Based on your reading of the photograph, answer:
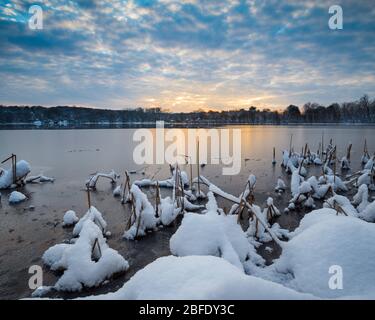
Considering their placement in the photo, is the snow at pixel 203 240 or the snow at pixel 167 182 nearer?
the snow at pixel 203 240

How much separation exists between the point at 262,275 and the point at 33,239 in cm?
708

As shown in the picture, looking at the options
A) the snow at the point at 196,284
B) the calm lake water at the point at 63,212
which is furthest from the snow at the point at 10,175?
the snow at the point at 196,284

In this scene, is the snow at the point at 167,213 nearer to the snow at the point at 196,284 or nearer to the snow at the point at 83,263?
the snow at the point at 83,263

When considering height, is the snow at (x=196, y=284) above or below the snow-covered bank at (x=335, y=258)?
above

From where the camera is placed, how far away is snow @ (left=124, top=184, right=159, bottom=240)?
802cm

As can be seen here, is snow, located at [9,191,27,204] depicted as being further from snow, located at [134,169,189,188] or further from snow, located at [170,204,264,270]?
snow, located at [170,204,264,270]

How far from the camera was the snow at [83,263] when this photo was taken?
5613 mm

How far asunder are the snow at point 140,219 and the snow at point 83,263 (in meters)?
1.41

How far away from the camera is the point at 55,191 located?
13.7 m

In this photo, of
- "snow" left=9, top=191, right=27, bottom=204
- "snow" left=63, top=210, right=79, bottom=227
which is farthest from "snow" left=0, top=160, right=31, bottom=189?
"snow" left=63, top=210, right=79, bottom=227

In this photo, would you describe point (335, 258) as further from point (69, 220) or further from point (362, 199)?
point (69, 220)

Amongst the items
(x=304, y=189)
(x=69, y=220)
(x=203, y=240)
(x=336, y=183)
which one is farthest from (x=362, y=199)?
(x=69, y=220)

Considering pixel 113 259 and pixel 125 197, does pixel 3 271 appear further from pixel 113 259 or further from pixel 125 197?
pixel 125 197
